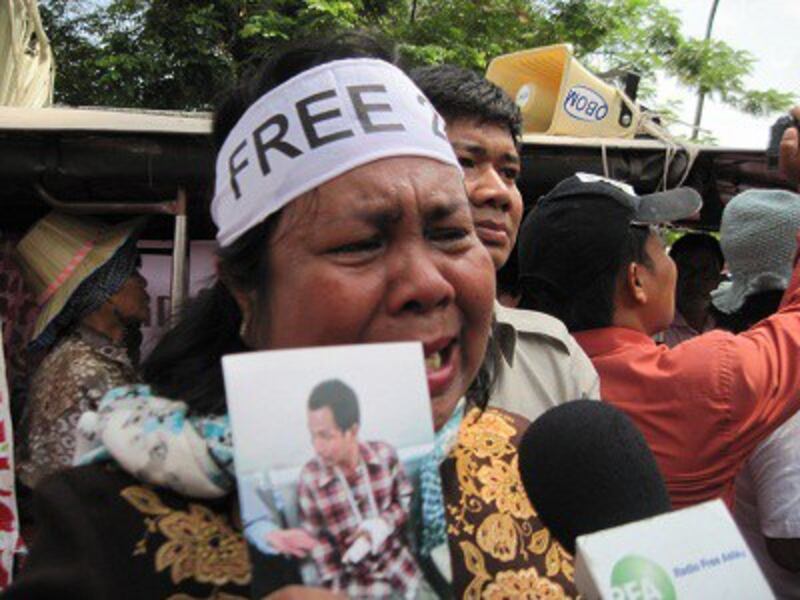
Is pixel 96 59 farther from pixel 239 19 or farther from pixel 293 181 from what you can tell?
pixel 293 181

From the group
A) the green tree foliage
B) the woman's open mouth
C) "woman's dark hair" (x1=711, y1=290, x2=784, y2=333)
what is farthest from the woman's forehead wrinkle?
the green tree foliage

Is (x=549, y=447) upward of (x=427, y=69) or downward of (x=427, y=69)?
downward

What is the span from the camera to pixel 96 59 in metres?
11.4

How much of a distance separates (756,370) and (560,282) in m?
0.61

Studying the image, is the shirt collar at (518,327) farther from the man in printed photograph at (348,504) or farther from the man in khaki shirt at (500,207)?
the man in printed photograph at (348,504)

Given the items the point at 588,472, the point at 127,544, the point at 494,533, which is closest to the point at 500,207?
the point at 494,533

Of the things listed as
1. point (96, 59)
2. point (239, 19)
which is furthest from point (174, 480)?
point (96, 59)

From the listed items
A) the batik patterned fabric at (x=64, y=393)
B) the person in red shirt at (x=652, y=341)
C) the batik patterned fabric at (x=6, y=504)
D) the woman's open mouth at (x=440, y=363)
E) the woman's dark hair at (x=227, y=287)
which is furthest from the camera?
the batik patterned fabric at (x=64, y=393)

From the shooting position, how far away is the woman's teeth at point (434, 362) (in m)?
1.17

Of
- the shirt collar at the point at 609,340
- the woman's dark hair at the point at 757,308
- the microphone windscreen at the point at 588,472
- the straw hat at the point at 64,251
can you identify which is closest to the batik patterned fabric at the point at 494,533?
the microphone windscreen at the point at 588,472

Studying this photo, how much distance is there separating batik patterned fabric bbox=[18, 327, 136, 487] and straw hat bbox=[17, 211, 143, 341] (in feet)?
0.64

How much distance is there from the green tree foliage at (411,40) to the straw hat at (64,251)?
7.09m

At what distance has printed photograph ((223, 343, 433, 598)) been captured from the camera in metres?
0.74

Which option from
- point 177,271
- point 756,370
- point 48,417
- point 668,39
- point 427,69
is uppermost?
point 668,39
